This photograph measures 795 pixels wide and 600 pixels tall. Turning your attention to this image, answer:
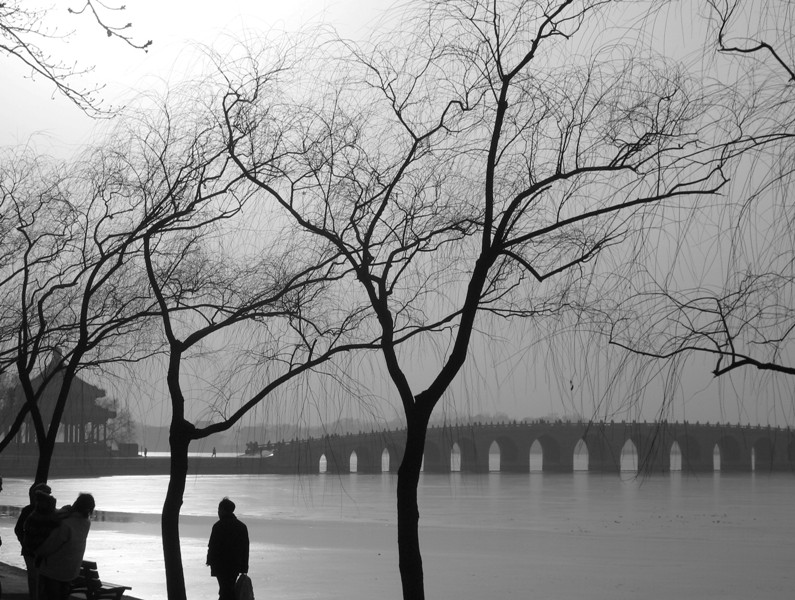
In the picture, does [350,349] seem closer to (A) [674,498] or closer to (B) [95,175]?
(B) [95,175]

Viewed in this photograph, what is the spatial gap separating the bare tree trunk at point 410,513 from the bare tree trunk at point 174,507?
Answer: 4.82 m

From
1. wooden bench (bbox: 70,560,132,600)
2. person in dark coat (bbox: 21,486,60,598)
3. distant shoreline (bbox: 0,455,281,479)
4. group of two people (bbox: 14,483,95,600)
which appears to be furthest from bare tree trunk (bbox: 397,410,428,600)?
distant shoreline (bbox: 0,455,281,479)

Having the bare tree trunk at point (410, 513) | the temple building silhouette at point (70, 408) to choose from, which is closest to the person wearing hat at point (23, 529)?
the temple building silhouette at point (70, 408)

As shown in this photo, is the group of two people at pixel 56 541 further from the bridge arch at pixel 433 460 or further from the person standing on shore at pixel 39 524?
the bridge arch at pixel 433 460

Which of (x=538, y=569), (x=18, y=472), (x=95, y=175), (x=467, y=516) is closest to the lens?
(x=95, y=175)

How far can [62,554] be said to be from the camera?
1003 centimetres

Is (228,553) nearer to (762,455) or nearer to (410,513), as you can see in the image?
(410,513)

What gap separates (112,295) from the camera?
54.5ft

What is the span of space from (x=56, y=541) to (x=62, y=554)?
153 mm

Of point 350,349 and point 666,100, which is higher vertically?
point 666,100

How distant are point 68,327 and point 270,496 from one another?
74.4 meters

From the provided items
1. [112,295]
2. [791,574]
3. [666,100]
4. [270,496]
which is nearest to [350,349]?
[666,100]

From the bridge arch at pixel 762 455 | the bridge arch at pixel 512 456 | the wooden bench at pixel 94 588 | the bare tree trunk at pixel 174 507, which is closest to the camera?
the bridge arch at pixel 762 455

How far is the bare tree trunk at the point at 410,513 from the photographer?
853 cm
